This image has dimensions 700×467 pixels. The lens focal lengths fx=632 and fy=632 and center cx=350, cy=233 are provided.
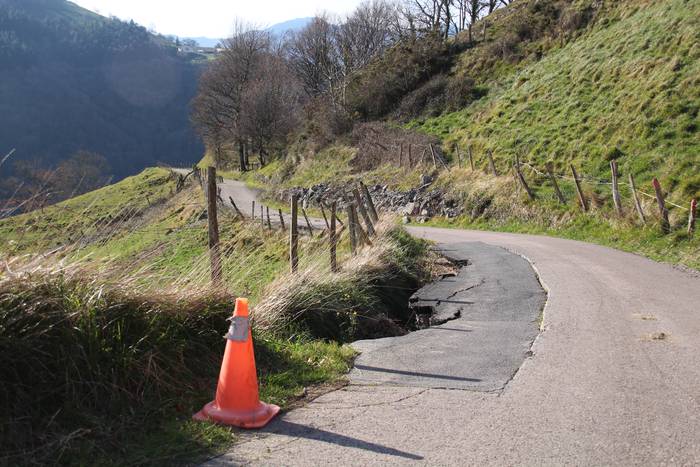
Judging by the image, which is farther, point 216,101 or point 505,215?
point 216,101

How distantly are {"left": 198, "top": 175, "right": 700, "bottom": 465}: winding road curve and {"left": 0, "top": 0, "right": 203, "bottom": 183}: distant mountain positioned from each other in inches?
4755

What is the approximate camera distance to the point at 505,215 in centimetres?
2380

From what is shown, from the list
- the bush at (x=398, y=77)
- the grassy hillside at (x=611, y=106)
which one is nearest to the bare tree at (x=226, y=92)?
the bush at (x=398, y=77)

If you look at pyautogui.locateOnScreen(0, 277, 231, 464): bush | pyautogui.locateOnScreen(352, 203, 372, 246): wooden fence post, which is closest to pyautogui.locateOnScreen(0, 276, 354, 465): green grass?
pyautogui.locateOnScreen(0, 277, 231, 464): bush

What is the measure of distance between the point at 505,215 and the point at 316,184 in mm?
17159

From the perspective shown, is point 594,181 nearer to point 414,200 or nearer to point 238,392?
point 414,200

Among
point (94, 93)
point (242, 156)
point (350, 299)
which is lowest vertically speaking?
point (350, 299)

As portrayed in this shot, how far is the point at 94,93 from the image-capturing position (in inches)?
6353

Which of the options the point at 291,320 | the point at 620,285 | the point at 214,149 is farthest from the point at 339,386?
the point at 214,149

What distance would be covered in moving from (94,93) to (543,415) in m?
174

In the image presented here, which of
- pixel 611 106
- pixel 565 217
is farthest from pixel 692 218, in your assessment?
pixel 611 106

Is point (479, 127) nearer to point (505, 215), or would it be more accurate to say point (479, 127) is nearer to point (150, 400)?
point (505, 215)

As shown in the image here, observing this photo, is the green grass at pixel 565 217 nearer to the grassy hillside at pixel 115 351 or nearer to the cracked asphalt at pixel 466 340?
the cracked asphalt at pixel 466 340

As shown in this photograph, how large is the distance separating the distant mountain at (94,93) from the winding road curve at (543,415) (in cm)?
12079
